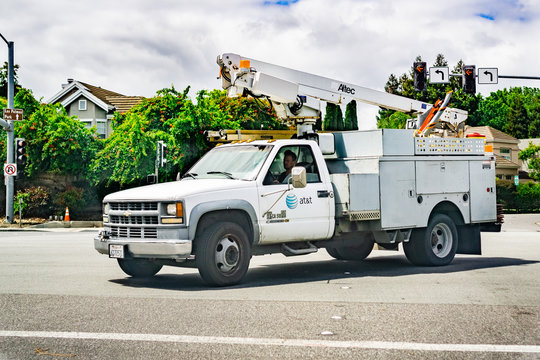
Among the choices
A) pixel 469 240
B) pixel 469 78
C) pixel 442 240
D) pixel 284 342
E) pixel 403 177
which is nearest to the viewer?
pixel 284 342

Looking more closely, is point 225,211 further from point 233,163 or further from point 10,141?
point 10,141

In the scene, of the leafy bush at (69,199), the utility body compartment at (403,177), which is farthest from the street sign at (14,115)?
the utility body compartment at (403,177)

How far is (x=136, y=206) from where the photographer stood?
384 inches

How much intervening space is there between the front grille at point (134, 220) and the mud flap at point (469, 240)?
6.38 metres

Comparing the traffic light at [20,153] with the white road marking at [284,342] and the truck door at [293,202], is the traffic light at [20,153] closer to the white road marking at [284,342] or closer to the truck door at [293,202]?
the truck door at [293,202]

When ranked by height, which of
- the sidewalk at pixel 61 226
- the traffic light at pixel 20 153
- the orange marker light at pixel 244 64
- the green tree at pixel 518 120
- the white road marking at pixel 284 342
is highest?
the green tree at pixel 518 120

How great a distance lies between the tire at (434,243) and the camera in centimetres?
1224

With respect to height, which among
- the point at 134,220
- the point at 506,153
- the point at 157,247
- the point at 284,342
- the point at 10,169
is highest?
the point at 506,153

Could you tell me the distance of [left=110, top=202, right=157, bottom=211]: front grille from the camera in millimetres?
9555

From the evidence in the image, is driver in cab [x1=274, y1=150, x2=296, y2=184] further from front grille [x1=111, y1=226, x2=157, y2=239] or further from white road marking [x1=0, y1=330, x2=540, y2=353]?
white road marking [x1=0, y1=330, x2=540, y2=353]

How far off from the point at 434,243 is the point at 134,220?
5.64 meters

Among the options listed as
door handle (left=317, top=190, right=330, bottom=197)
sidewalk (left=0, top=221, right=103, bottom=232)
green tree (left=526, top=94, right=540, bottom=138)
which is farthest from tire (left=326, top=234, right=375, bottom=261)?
green tree (left=526, top=94, right=540, bottom=138)

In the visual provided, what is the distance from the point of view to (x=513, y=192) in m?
51.5

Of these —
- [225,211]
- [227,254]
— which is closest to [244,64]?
[225,211]
